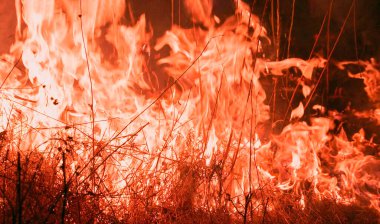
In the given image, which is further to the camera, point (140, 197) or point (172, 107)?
point (172, 107)

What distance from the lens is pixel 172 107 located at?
4.29 meters

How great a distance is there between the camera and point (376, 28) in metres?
→ 5.04

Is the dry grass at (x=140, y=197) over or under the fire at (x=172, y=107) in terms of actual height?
under

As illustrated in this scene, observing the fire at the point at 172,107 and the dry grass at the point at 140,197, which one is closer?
the dry grass at the point at 140,197

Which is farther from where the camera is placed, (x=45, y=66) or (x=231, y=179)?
(x=45, y=66)

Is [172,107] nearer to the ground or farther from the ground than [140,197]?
farther from the ground

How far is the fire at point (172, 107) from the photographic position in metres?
3.58

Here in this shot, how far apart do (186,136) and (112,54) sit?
182cm

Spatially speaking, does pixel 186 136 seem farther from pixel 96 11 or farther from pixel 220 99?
pixel 96 11

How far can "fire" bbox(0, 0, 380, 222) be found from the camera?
3582mm

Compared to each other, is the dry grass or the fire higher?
the fire

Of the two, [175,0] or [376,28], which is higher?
[175,0]

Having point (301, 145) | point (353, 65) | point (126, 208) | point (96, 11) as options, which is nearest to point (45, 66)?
point (96, 11)

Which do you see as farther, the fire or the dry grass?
the fire
